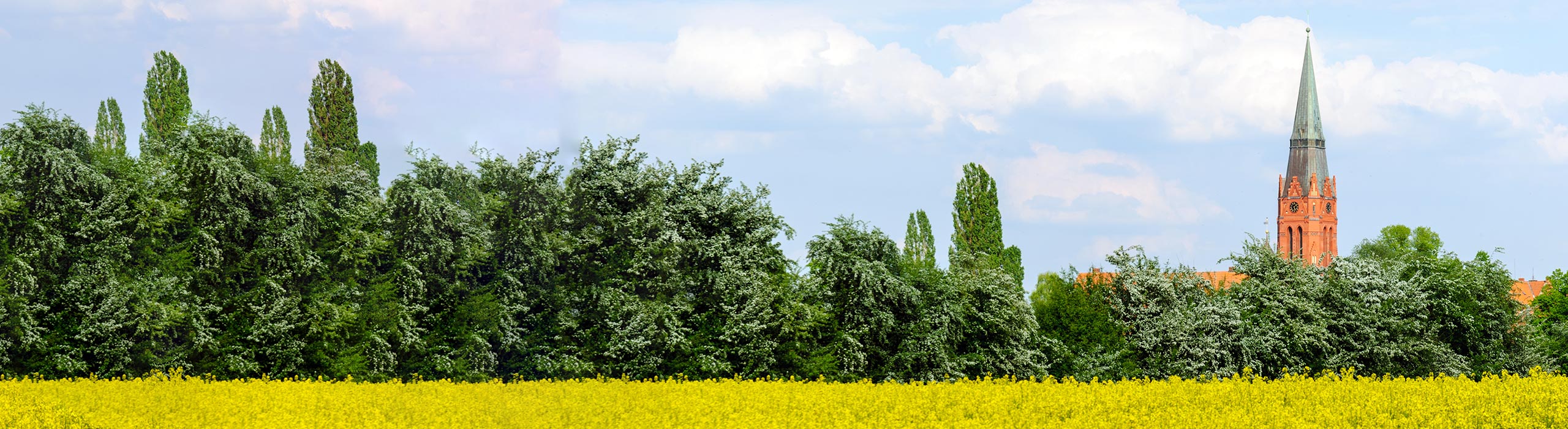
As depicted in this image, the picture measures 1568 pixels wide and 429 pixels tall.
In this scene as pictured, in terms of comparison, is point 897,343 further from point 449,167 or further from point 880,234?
point 449,167

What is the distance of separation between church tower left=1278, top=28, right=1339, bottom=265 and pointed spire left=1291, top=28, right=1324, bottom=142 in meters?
0.07

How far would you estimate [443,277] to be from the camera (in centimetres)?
3103

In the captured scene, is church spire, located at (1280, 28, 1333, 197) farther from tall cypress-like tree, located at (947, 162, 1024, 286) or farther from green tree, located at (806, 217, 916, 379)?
green tree, located at (806, 217, 916, 379)

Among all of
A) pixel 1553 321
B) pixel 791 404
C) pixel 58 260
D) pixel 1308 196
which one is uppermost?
pixel 1308 196

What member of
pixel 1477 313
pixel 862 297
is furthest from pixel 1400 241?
pixel 862 297

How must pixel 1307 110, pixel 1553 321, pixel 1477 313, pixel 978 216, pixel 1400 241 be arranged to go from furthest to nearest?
pixel 1307 110, pixel 1400 241, pixel 1553 321, pixel 978 216, pixel 1477 313

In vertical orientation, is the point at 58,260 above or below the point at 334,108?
below

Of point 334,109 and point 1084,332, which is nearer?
point 1084,332

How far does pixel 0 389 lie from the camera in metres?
23.2

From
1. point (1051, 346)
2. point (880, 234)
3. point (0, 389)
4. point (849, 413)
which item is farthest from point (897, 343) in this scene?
point (0, 389)

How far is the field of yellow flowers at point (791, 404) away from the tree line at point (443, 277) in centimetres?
520

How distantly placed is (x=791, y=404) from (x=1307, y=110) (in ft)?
453

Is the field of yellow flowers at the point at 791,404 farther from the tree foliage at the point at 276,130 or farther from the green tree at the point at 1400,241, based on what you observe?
the green tree at the point at 1400,241

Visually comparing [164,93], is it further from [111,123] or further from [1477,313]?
[1477,313]
